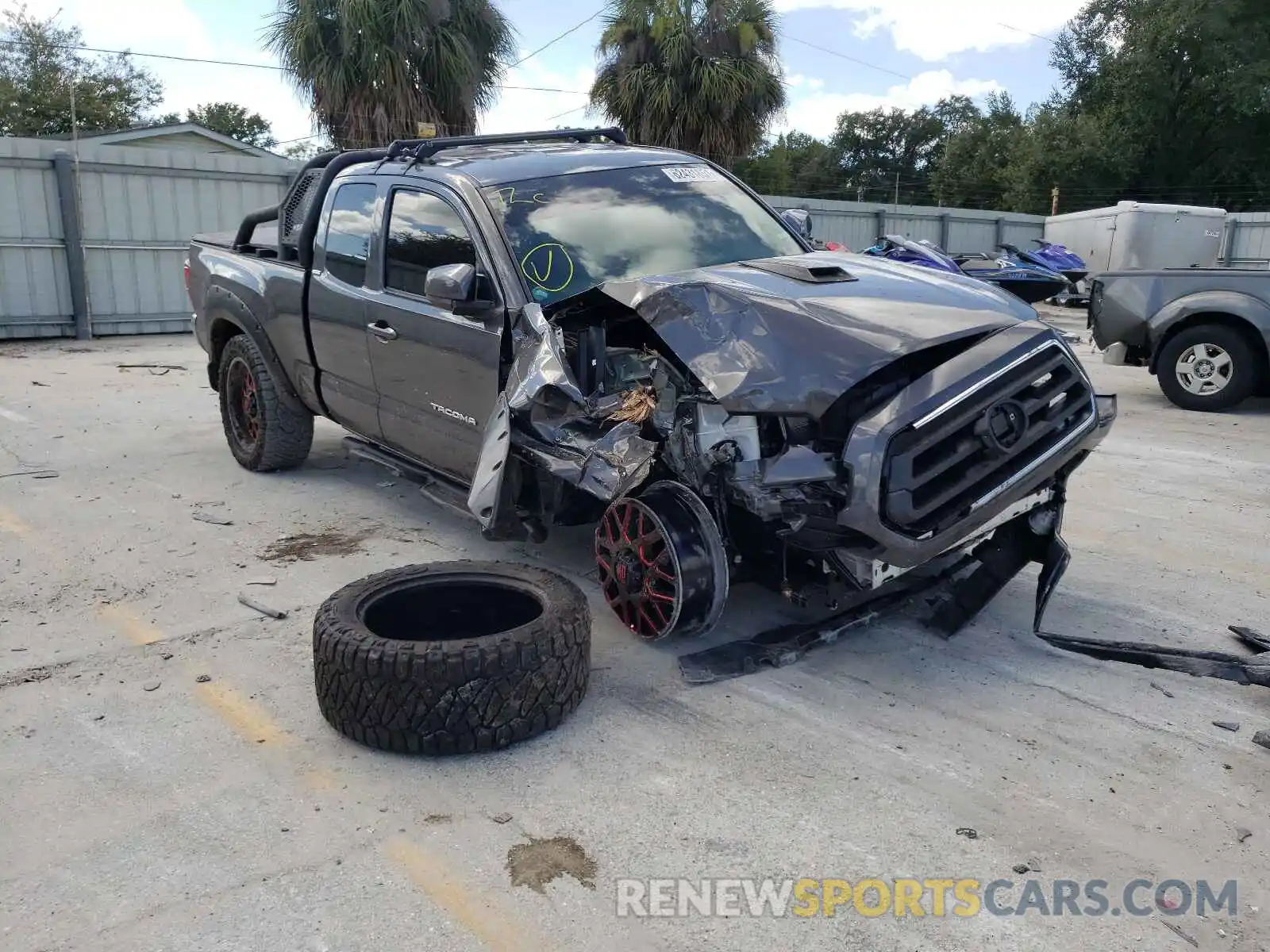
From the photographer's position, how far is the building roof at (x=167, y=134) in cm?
1922

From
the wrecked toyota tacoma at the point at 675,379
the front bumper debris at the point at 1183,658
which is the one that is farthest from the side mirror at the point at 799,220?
the front bumper debris at the point at 1183,658

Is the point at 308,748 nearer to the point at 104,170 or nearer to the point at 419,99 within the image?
the point at 104,170

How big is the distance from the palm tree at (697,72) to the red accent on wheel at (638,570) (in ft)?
58.5

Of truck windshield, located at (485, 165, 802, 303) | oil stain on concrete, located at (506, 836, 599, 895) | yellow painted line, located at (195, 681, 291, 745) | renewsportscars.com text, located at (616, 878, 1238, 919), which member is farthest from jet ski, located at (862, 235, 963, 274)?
oil stain on concrete, located at (506, 836, 599, 895)

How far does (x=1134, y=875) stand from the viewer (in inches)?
107

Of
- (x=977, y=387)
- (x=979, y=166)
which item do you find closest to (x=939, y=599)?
(x=977, y=387)

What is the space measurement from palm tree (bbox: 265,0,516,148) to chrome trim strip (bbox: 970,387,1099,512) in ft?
55.2

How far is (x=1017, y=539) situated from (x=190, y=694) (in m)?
3.35

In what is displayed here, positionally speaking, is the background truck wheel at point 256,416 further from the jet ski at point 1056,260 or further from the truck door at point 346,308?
the jet ski at point 1056,260

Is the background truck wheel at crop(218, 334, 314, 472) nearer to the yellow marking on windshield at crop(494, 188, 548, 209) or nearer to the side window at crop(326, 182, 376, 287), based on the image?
the side window at crop(326, 182, 376, 287)

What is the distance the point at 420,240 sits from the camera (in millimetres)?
5023

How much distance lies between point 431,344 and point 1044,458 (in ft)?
8.96

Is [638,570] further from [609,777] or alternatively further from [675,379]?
[609,777]

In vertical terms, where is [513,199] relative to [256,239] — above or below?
above
